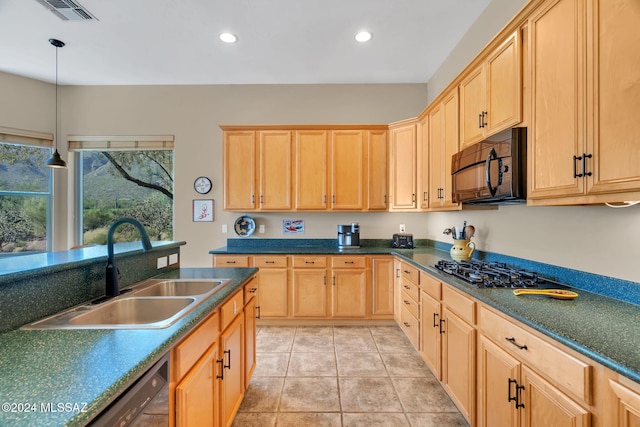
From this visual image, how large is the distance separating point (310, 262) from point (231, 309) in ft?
5.65

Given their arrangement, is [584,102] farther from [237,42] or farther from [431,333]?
[237,42]

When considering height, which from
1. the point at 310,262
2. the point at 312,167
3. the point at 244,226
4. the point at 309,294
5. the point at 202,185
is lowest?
the point at 309,294

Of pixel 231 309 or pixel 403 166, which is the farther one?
pixel 403 166

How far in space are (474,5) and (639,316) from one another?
2.55 meters

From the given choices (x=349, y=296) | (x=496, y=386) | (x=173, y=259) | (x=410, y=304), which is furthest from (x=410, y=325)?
(x=173, y=259)

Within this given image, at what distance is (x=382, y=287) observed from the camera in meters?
3.32

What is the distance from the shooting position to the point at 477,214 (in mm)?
2658

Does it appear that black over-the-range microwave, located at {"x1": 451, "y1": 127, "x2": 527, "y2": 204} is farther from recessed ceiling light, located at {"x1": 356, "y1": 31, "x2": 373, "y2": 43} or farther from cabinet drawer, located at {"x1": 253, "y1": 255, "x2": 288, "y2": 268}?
cabinet drawer, located at {"x1": 253, "y1": 255, "x2": 288, "y2": 268}

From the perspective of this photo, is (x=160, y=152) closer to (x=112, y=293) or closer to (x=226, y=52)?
(x=226, y=52)

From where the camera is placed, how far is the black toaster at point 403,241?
3.63m

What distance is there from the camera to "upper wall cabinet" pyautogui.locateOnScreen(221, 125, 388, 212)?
11.6 ft

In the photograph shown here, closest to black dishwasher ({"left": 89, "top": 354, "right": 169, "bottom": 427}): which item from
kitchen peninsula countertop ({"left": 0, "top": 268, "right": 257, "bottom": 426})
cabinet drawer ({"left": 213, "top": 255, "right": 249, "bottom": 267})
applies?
kitchen peninsula countertop ({"left": 0, "top": 268, "right": 257, "bottom": 426})

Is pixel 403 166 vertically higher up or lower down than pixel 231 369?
higher up

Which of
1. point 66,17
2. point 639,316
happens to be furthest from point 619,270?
point 66,17
